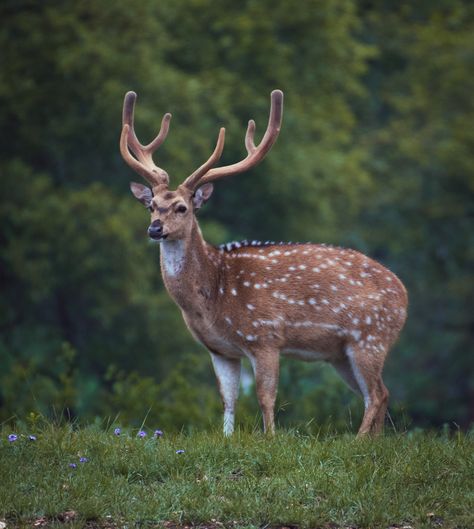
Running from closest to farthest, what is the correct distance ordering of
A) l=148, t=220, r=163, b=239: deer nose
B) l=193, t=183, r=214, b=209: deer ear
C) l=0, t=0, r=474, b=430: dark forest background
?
l=148, t=220, r=163, b=239: deer nose, l=193, t=183, r=214, b=209: deer ear, l=0, t=0, r=474, b=430: dark forest background

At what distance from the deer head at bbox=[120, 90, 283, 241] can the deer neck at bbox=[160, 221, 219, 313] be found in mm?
134

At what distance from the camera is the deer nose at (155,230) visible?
32.1ft

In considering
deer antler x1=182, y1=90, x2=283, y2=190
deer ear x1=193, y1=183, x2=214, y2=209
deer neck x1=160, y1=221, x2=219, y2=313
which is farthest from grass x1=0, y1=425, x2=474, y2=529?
deer antler x1=182, y1=90, x2=283, y2=190

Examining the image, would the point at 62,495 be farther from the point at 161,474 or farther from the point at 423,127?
the point at 423,127

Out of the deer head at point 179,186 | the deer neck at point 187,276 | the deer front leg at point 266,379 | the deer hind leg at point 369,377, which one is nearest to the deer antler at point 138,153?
the deer head at point 179,186

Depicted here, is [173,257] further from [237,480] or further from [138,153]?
[237,480]

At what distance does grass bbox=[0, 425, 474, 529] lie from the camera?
7.40 meters

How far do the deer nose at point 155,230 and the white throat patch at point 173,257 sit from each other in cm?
33

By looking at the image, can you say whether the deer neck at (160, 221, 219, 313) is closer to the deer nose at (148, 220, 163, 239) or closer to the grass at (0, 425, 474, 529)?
the deer nose at (148, 220, 163, 239)

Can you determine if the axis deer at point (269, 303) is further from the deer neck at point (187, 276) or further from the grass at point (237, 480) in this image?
the grass at point (237, 480)

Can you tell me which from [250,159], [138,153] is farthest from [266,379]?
[138,153]

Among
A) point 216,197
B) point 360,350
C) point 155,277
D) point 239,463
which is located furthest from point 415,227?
point 239,463

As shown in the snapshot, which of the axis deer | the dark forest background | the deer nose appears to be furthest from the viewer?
the dark forest background

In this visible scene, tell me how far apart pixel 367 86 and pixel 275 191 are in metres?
8.04
